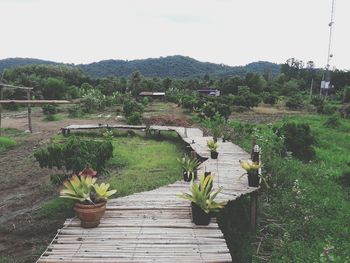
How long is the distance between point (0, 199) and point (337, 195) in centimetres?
793

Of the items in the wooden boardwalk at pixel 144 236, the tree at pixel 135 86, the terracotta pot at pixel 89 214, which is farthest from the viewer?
the tree at pixel 135 86

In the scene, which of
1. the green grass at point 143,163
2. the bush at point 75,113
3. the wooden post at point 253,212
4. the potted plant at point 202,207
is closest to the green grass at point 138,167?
the green grass at point 143,163

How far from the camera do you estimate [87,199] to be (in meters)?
5.07

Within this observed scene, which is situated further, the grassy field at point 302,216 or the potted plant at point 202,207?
the grassy field at point 302,216

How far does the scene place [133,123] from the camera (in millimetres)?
20625

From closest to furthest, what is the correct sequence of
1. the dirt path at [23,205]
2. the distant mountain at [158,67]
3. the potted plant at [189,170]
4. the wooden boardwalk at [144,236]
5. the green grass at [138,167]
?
the wooden boardwalk at [144,236]
the dirt path at [23,205]
the potted plant at [189,170]
the green grass at [138,167]
the distant mountain at [158,67]

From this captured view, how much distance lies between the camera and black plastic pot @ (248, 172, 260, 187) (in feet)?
22.8

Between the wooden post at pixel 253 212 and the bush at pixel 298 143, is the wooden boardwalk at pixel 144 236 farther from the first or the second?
the bush at pixel 298 143

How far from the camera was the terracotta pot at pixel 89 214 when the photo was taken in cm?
496

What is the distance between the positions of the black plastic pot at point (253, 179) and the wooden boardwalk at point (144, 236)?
376mm

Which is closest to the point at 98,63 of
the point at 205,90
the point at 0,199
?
the point at 205,90

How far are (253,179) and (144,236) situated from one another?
2877mm

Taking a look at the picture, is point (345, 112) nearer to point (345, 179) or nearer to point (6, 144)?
point (345, 179)

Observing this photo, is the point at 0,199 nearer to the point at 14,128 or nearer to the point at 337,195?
the point at 337,195
